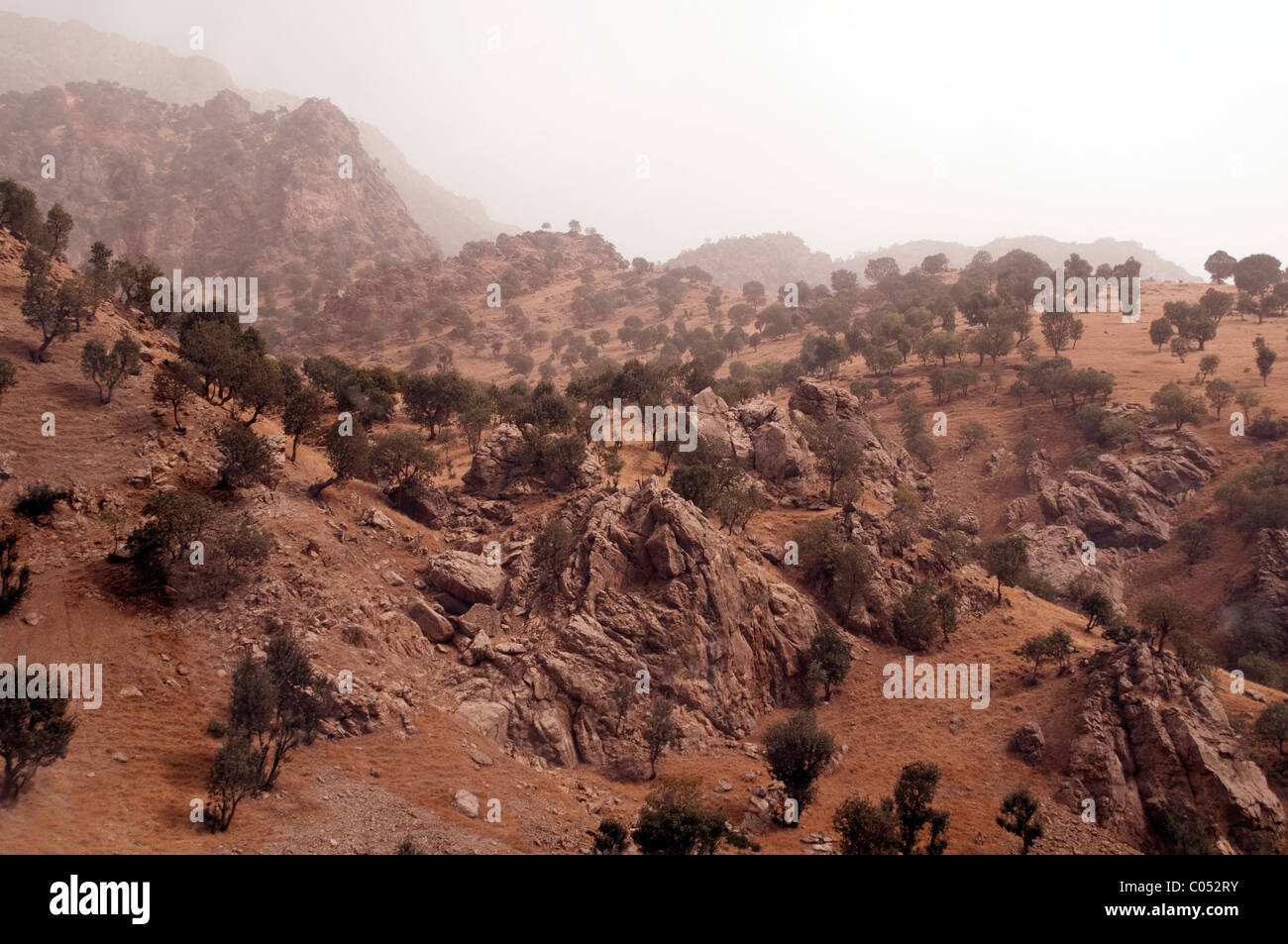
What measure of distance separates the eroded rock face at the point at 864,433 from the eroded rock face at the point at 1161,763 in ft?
73.4

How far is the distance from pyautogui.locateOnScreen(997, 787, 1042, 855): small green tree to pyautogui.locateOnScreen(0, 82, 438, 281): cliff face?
13398cm

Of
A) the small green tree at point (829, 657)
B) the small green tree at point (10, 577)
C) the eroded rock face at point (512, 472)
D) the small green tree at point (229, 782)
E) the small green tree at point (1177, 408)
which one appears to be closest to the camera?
the small green tree at point (229, 782)

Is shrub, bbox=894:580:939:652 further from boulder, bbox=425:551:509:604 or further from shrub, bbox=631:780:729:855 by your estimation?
boulder, bbox=425:551:509:604

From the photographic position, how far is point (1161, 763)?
24375 millimetres

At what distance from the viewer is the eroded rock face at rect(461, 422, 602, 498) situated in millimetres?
37312

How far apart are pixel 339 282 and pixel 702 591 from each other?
4629 inches

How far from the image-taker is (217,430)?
3006 centimetres

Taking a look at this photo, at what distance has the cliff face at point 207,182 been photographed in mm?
127125

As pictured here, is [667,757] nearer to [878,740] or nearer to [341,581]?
[878,740]

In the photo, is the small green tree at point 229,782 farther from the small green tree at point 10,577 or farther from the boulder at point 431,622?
the small green tree at point 10,577

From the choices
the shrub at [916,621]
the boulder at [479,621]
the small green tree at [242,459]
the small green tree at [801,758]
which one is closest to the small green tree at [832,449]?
the shrub at [916,621]

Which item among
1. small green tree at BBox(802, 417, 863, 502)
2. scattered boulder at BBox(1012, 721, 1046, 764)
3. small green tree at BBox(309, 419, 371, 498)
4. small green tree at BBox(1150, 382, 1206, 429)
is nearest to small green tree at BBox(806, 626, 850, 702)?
scattered boulder at BBox(1012, 721, 1046, 764)
